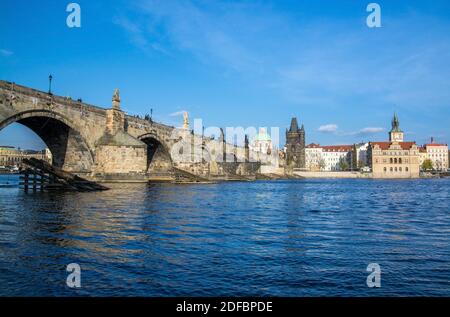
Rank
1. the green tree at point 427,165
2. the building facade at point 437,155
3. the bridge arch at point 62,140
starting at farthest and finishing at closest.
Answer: the building facade at point 437,155 < the green tree at point 427,165 < the bridge arch at point 62,140

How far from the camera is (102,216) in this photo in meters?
16.4

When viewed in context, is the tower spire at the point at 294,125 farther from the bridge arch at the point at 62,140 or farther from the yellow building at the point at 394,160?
the bridge arch at the point at 62,140

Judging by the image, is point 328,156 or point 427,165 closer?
point 427,165

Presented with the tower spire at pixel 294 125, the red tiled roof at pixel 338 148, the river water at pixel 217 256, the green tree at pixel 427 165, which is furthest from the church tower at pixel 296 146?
the river water at pixel 217 256

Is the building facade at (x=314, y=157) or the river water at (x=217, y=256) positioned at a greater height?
the building facade at (x=314, y=157)

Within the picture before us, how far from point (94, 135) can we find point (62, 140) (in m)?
3.49

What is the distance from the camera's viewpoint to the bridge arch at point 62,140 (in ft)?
119

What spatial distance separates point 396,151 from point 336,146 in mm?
66991

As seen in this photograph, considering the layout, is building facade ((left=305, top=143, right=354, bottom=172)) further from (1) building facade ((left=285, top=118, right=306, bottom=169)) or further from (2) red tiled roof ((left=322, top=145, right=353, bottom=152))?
(1) building facade ((left=285, top=118, right=306, bottom=169))

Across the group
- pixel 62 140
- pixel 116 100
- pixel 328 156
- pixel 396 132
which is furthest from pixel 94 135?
pixel 328 156

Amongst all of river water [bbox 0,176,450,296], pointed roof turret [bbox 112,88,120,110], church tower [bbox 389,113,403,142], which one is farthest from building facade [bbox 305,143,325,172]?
river water [bbox 0,176,450,296]

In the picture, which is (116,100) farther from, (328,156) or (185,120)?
(328,156)

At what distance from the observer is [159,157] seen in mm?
70500
